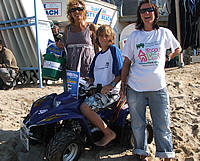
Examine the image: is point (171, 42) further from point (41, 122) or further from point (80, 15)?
point (41, 122)

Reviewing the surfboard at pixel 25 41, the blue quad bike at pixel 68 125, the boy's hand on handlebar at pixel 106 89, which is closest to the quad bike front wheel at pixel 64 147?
the blue quad bike at pixel 68 125

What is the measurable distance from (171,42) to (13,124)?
2.96 metres

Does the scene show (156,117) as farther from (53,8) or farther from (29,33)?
(53,8)

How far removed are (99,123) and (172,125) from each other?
1510 millimetres

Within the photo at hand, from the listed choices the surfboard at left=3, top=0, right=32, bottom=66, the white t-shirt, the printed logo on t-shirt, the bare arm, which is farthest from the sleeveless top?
the surfboard at left=3, top=0, right=32, bottom=66

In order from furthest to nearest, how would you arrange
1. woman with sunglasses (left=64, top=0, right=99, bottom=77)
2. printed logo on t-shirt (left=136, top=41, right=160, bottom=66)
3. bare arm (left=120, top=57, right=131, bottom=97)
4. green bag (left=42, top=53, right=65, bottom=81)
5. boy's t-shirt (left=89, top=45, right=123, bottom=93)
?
woman with sunglasses (left=64, top=0, right=99, bottom=77)
green bag (left=42, top=53, right=65, bottom=81)
boy's t-shirt (left=89, top=45, right=123, bottom=93)
bare arm (left=120, top=57, right=131, bottom=97)
printed logo on t-shirt (left=136, top=41, right=160, bottom=66)

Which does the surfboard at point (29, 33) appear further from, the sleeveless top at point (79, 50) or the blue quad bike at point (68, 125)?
the blue quad bike at point (68, 125)

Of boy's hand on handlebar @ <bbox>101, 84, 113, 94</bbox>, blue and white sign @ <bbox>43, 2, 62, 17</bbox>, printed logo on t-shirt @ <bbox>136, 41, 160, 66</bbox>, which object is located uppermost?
blue and white sign @ <bbox>43, 2, 62, 17</bbox>

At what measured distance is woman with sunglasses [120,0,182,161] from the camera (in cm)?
248

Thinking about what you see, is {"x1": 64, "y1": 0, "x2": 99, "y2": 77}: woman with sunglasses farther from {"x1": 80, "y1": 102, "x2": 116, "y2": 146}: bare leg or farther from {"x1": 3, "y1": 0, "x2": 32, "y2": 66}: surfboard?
{"x1": 3, "y1": 0, "x2": 32, "y2": 66}: surfboard

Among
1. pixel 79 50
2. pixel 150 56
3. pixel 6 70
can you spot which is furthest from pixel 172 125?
pixel 6 70

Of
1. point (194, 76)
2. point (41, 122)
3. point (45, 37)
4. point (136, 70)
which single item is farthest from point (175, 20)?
point (41, 122)

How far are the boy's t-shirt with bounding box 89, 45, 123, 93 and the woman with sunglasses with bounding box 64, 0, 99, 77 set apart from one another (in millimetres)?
305

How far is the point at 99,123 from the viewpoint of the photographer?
281 cm
